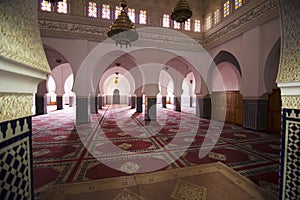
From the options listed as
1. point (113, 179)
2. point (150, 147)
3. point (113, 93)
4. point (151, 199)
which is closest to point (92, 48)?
point (150, 147)

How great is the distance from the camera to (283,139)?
39.0 inches

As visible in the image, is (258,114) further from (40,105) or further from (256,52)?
(40,105)

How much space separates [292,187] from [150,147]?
5.92 ft

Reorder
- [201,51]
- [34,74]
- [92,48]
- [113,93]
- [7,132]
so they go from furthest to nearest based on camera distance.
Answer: [113,93], [201,51], [92,48], [34,74], [7,132]

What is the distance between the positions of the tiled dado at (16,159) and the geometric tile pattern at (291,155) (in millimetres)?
1473

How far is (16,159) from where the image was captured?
2.02ft

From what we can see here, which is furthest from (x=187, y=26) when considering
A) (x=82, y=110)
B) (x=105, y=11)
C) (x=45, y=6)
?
(x=82, y=110)

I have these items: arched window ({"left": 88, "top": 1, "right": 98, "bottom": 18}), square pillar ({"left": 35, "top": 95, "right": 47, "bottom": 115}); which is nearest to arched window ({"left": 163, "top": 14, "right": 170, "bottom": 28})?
arched window ({"left": 88, "top": 1, "right": 98, "bottom": 18})

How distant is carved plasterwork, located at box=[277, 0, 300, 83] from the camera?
3.01ft

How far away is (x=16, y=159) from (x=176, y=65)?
26.0 feet

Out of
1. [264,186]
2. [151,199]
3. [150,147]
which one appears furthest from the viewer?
[150,147]

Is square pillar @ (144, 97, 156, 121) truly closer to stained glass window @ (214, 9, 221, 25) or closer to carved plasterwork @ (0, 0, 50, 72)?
stained glass window @ (214, 9, 221, 25)

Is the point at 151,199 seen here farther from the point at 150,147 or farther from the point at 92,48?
the point at 92,48

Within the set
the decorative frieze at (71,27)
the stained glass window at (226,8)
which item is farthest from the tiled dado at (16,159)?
the stained glass window at (226,8)
